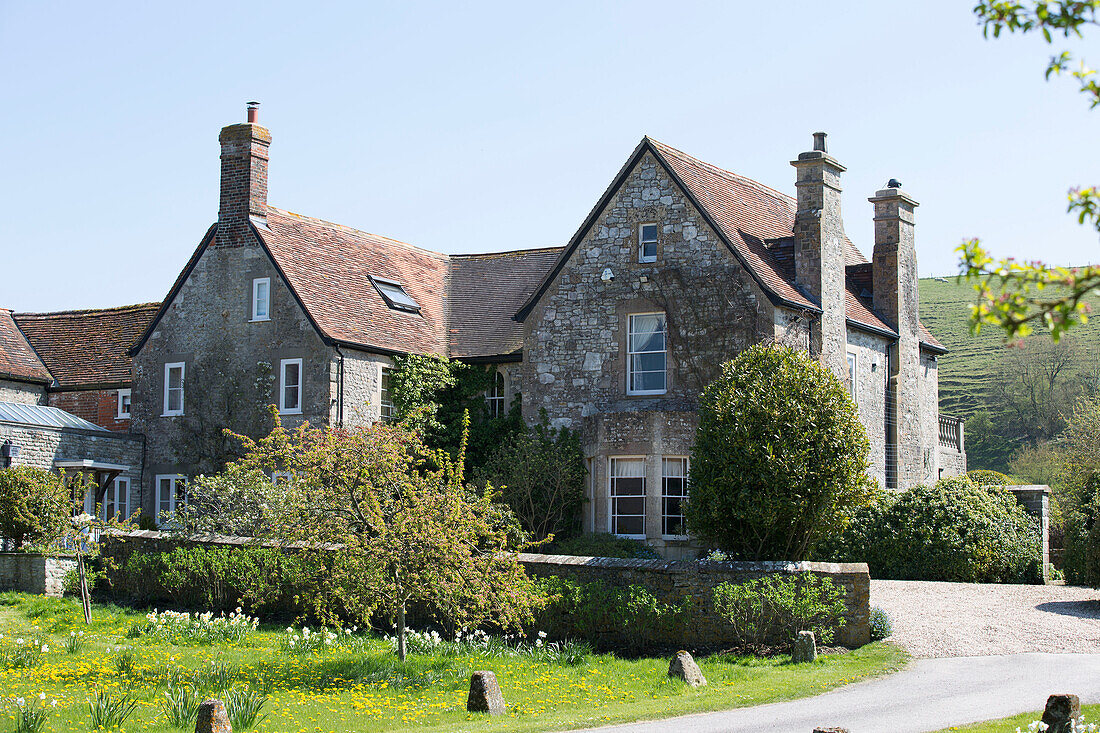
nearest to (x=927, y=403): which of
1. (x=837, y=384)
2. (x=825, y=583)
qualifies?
(x=837, y=384)

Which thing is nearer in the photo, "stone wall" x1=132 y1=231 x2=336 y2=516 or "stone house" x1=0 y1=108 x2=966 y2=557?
"stone house" x1=0 y1=108 x2=966 y2=557

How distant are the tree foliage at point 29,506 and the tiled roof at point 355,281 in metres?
7.33

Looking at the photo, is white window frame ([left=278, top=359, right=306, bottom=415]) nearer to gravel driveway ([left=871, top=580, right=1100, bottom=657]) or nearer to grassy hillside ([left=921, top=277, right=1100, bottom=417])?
gravel driveway ([left=871, top=580, right=1100, bottom=657])

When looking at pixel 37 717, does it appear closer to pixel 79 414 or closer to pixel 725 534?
pixel 725 534

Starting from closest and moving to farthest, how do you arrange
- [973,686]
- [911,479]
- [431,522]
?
[973,686] < [431,522] < [911,479]

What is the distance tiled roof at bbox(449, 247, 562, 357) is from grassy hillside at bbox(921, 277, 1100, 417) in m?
53.5

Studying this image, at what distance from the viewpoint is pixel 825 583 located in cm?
1742

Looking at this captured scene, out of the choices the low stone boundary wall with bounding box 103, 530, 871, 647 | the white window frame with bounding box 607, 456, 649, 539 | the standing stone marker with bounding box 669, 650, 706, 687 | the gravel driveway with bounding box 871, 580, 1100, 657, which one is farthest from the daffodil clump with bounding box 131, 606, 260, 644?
the gravel driveway with bounding box 871, 580, 1100, 657

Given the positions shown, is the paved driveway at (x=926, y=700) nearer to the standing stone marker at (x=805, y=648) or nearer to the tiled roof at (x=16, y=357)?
the standing stone marker at (x=805, y=648)

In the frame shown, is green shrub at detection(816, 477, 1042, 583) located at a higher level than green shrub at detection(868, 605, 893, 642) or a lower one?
higher

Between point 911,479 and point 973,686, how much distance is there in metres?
16.0

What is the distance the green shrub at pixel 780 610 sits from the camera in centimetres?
1711

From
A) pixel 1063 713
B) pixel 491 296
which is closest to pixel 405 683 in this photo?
pixel 1063 713

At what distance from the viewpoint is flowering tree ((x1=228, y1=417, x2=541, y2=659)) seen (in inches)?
627
